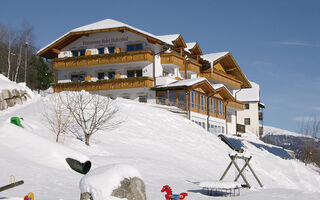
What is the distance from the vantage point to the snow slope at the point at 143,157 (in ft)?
47.9

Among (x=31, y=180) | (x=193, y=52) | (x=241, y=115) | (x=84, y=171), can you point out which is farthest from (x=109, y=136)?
(x=241, y=115)

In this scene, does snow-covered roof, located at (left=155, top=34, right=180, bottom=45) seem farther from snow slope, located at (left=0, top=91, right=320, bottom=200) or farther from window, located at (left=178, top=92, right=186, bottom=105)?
snow slope, located at (left=0, top=91, right=320, bottom=200)

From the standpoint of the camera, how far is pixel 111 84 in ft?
141

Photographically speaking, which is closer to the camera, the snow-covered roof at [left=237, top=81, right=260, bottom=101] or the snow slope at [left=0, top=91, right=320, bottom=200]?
the snow slope at [left=0, top=91, right=320, bottom=200]

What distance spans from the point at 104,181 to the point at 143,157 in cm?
1375

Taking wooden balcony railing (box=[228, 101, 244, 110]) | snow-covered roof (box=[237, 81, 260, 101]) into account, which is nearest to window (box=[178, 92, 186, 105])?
wooden balcony railing (box=[228, 101, 244, 110])

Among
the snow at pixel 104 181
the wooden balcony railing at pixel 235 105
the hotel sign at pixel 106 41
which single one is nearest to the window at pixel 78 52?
the hotel sign at pixel 106 41

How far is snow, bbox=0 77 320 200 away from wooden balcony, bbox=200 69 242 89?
52.0ft

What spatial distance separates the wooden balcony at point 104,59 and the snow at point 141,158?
770cm

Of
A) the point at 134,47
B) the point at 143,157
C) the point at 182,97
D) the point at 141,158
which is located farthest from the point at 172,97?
the point at 141,158

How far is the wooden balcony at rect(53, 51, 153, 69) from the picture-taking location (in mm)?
42625

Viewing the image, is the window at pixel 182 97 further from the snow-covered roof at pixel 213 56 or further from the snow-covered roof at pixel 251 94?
the snow-covered roof at pixel 251 94

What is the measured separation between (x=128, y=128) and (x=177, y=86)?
484 inches

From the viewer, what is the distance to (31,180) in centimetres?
1383
